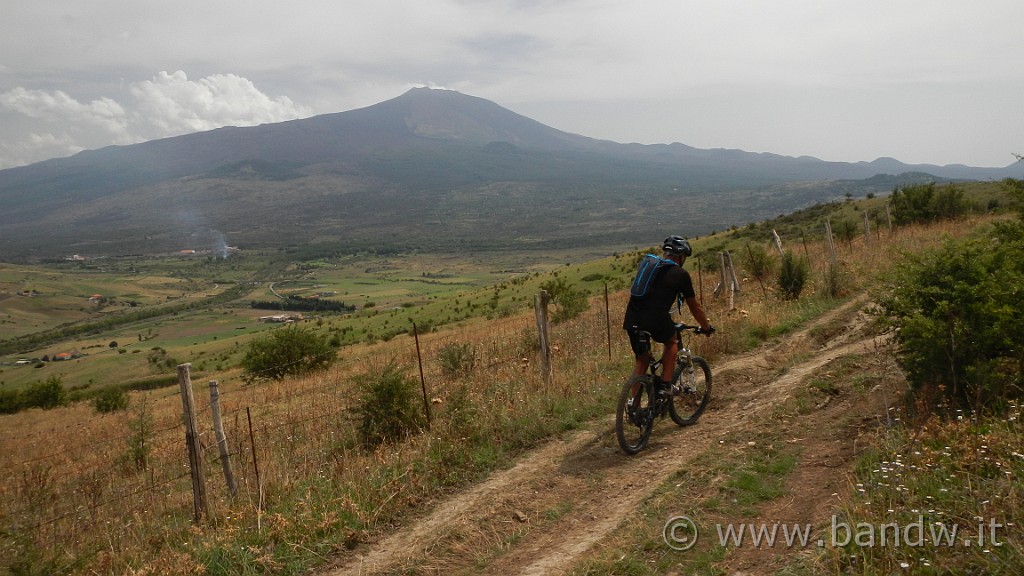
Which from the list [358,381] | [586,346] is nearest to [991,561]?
[358,381]

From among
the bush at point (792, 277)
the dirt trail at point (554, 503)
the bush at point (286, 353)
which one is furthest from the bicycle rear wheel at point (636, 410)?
the bush at point (286, 353)

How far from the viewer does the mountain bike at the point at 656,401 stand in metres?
6.54

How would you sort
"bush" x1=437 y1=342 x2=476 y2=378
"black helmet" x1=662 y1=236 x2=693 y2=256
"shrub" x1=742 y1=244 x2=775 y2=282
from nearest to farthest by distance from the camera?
"black helmet" x1=662 y1=236 x2=693 y2=256 < "bush" x1=437 y1=342 x2=476 y2=378 < "shrub" x1=742 y1=244 x2=775 y2=282

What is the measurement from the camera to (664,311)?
6.64 m

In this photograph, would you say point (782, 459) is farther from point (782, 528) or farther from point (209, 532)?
point (209, 532)

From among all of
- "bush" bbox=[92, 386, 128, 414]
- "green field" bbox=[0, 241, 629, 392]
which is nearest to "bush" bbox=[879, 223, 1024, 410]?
"green field" bbox=[0, 241, 629, 392]

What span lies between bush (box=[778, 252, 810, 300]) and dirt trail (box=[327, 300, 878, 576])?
661cm

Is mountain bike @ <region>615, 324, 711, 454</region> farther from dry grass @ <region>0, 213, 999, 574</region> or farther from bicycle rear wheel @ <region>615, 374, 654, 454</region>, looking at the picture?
dry grass @ <region>0, 213, 999, 574</region>

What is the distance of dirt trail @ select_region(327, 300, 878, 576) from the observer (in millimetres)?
4816

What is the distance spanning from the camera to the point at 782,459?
5.71 meters

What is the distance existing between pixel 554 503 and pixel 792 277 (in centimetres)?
1076

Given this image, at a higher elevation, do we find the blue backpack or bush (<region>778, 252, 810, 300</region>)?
the blue backpack

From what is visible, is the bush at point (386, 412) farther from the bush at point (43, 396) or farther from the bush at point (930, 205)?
the bush at point (43, 396)

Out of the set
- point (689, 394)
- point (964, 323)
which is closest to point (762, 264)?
point (689, 394)
